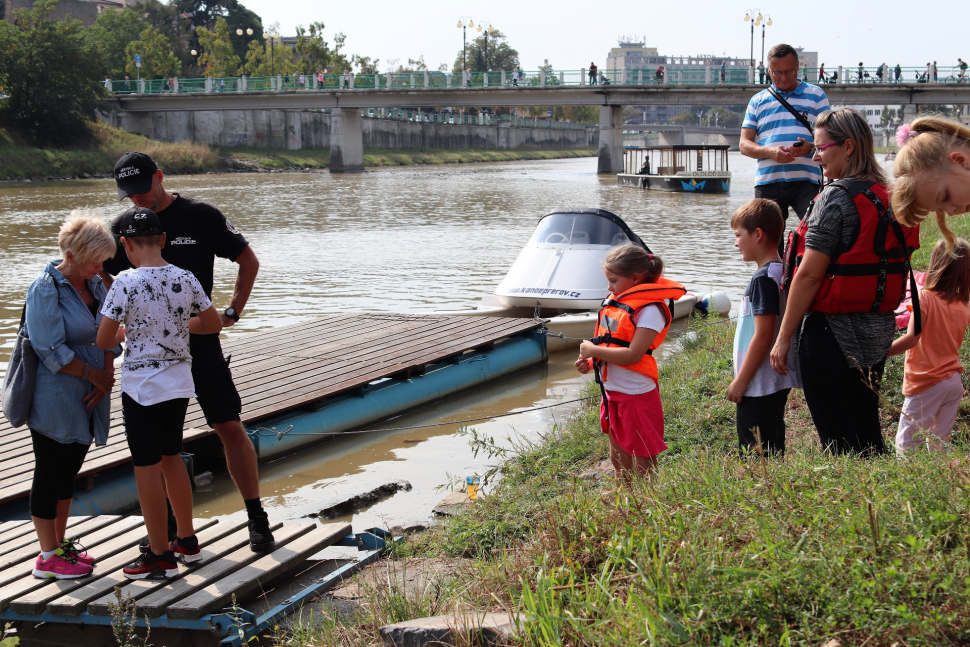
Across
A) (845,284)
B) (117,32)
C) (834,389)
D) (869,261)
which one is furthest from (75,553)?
(117,32)

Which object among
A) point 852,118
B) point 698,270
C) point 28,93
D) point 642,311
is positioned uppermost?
point 28,93

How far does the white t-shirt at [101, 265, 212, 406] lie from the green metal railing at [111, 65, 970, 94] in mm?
50148

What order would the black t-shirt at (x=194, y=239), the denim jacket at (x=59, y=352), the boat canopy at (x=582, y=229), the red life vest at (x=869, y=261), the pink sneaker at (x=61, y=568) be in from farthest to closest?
the boat canopy at (x=582, y=229) → the black t-shirt at (x=194, y=239) → the pink sneaker at (x=61, y=568) → the denim jacket at (x=59, y=352) → the red life vest at (x=869, y=261)

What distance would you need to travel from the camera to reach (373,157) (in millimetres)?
75438

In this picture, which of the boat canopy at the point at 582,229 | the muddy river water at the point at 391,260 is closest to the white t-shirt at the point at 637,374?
the muddy river water at the point at 391,260

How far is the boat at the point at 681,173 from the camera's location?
41375mm

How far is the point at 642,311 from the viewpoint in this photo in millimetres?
4277

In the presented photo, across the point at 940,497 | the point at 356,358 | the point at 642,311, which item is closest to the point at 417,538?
the point at 642,311

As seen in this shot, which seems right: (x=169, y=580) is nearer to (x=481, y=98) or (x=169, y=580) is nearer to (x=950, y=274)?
(x=950, y=274)

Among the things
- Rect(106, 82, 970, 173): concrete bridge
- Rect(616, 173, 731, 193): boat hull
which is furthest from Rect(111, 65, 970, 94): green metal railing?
Rect(616, 173, 731, 193): boat hull

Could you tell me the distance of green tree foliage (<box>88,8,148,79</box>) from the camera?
81875mm

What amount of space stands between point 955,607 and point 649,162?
47.2m

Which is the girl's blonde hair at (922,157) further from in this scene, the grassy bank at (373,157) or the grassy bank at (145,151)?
the grassy bank at (373,157)

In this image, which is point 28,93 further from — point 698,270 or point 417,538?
point 417,538
